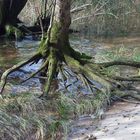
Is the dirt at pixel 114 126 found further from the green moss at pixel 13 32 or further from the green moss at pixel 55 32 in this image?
the green moss at pixel 13 32

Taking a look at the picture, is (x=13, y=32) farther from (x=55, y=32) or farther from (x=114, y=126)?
(x=114, y=126)

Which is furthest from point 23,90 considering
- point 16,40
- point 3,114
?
point 16,40

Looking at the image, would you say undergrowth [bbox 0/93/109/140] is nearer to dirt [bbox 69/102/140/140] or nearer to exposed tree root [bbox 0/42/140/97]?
dirt [bbox 69/102/140/140]

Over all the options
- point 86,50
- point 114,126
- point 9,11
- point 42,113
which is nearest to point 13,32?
point 9,11

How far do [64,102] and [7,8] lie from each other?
10682mm

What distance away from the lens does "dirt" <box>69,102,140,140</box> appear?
6.33 metres


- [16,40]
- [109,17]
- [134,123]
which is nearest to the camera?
[134,123]

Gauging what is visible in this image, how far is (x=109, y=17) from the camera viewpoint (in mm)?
21328

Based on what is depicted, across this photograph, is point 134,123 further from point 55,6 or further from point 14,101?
point 55,6

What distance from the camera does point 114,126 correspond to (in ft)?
22.1

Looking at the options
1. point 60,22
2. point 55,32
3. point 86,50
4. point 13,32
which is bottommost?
point 86,50

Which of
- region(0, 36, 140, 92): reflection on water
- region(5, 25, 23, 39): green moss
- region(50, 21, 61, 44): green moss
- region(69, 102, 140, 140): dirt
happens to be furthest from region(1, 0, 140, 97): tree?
region(5, 25, 23, 39): green moss

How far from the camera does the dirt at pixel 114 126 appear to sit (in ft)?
20.8

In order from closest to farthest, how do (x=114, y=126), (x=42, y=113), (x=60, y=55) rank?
(x=114, y=126)
(x=42, y=113)
(x=60, y=55)
